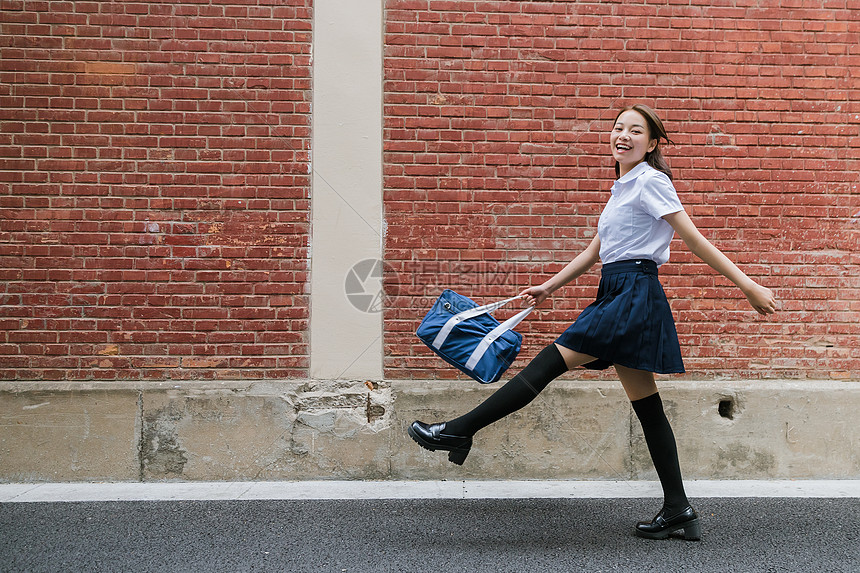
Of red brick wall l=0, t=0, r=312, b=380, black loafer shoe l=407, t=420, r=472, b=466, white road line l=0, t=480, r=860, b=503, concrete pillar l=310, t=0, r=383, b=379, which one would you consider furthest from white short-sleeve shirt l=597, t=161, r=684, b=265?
red brick wall l=0, t=0, r=312, b=380

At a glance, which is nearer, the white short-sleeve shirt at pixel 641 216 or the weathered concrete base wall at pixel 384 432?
the white short-sleeve shirt at pixel 641 216

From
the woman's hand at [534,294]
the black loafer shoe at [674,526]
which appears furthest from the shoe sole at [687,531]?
the woman's hand at [534,294]

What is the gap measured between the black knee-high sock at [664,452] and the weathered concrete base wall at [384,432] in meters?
1.05

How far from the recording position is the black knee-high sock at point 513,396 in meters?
3.06

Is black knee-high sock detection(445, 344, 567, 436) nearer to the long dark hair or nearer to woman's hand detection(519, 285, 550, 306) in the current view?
woman's hand detection(519, 285, 550, 306)

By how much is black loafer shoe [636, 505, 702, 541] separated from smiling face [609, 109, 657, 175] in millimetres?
1719

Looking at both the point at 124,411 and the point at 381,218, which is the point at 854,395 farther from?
the point at 124,411

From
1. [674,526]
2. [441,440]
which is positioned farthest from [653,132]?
[674,526]

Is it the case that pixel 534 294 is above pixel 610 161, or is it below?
below

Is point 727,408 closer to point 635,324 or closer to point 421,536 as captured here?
point 635,324

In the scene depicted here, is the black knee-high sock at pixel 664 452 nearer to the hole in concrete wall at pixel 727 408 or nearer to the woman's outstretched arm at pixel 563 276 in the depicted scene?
the woman's outstretched arm at pixel 563 276

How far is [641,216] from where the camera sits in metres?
3.07

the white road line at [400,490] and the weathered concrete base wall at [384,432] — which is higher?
the weathered concrete base wall at [384,432]

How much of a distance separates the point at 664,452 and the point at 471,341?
1.08 meters
